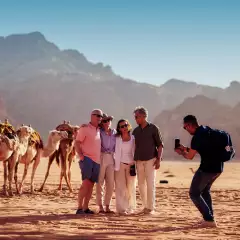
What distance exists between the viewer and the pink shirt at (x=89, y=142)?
363 inches

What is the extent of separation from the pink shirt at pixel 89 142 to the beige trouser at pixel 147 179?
3.00 feet

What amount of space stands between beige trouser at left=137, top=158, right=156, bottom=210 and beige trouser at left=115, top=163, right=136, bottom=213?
0.19 m

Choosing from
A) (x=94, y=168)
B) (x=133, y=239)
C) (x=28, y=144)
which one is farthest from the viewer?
(x=28, y=144)

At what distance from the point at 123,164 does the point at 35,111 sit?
123 m

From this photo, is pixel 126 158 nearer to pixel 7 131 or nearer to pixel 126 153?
pixel 126 153

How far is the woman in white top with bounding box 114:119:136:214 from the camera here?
9.62 meters

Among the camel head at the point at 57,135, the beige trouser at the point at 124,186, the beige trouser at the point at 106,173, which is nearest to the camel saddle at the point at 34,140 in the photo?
the camel head at the point at 57,135

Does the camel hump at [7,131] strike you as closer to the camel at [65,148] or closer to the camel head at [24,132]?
the camel head at [24,132]

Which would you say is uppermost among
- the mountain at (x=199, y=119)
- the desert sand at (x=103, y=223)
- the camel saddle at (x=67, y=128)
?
the mountain at (x=199, y=119)

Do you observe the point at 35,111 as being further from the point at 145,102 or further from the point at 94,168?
the point at 94,168

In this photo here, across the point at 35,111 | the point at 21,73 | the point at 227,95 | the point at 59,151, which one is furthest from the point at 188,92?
the point at 59,151

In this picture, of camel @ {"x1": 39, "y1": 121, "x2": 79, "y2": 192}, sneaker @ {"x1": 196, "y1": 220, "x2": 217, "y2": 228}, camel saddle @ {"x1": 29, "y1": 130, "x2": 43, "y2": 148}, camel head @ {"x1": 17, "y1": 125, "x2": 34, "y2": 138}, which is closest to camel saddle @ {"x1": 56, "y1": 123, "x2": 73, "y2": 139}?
camel @ {"x1": 39, "y1": 121, "x2": 79, "y2": 192}

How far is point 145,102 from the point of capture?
15888cm

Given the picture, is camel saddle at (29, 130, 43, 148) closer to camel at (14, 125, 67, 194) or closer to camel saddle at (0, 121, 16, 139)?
camel at (14, 125, 67, 194)
